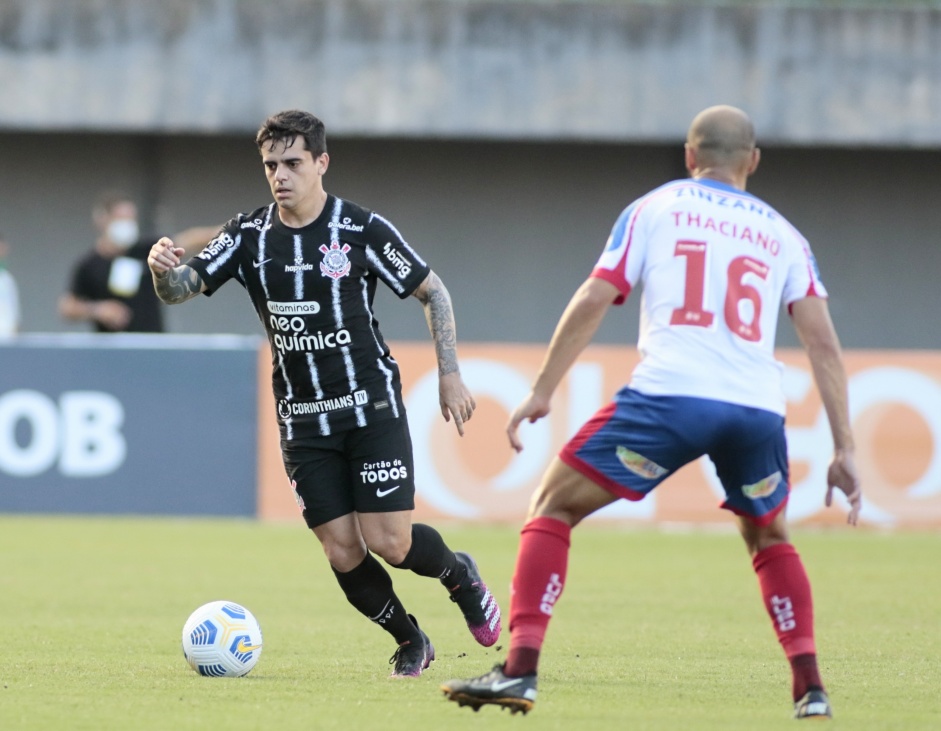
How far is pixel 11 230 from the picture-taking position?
21656mm

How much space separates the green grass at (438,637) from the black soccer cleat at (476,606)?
0.54ft

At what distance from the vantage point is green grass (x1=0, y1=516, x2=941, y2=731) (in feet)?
18.2

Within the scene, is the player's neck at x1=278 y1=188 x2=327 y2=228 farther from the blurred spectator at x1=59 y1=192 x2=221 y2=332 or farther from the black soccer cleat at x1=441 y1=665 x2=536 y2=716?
the blurred spectator at x1=59 y1=192 x2=221 y2=332

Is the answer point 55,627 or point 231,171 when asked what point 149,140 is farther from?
point 55,627

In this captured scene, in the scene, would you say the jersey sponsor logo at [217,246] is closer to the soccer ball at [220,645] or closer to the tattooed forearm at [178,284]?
the tattooed forearm at [178,284]

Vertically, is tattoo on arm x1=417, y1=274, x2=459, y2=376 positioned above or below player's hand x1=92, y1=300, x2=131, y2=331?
below

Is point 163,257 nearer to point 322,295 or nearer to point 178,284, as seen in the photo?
point 178,284

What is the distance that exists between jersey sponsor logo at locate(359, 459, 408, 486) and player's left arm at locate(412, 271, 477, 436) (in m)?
0.29

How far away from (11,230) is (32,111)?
2255mm

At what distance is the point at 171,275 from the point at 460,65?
45.2 ft

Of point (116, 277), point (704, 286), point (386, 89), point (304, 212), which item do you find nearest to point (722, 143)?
point (704, 286)

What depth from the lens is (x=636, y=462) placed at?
5352mm

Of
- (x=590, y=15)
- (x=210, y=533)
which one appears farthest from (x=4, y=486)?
(x=590, y=15)

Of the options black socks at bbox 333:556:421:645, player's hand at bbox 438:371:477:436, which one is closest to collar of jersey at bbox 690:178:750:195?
player's hand at bbox 438:371:477:436
